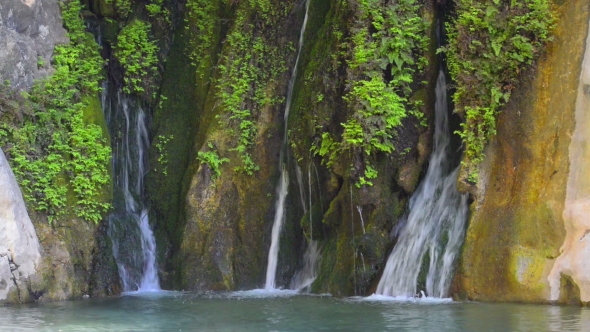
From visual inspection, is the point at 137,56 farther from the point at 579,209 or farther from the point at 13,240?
the point at 579,209

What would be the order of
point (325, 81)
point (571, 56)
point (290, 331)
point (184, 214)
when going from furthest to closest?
1. point (184, 214)
2. point (325, 81)
3. point (571, 56)
4. point (290, 331)

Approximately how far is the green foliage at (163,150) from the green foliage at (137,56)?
1358 mm

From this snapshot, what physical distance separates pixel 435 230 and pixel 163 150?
300 inches

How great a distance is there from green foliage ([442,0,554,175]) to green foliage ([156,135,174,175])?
771 centimetres

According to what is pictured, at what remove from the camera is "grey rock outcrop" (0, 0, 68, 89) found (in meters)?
17.5

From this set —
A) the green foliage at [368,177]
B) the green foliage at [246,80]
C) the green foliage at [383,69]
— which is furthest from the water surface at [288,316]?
the green foliage at [246,80]

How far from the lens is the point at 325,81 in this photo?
16.9 meters

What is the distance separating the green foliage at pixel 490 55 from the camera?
1408 centimetres

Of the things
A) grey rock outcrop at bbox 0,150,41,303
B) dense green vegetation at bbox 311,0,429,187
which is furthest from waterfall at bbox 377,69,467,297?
grey rock outcrop at bbox 0,150,41,303

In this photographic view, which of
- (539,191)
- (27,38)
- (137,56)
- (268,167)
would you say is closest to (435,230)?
(539,191)

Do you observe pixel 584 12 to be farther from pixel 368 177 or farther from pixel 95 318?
pixel 95 318

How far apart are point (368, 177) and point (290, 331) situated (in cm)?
528

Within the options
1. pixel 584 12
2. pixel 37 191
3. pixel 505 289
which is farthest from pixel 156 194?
pixel 584 12

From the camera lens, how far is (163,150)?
768 inches
